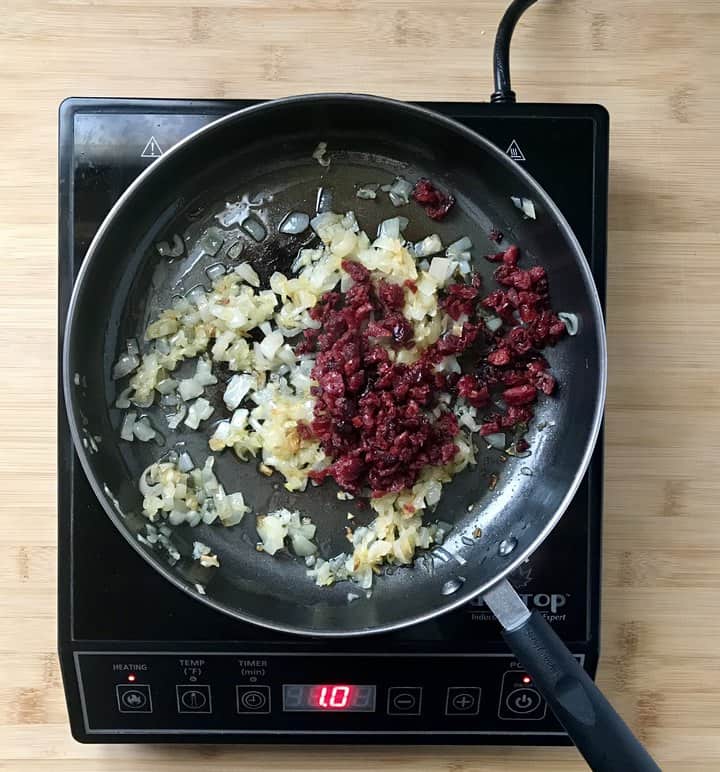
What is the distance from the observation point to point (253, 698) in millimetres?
1257

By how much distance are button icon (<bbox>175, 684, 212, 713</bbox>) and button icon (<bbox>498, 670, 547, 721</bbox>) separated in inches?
18.3

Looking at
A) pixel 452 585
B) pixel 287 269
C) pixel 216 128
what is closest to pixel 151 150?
pixel 216 128

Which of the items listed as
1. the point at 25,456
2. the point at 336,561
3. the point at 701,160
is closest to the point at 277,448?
the point at 336,561

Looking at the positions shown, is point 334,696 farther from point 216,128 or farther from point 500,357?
point 216,128

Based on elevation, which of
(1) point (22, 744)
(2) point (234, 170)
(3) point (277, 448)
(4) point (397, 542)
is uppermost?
(2) point (234, 170)

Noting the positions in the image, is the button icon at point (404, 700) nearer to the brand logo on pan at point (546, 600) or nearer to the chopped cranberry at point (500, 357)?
the brand logo on pan at point (546, 600)

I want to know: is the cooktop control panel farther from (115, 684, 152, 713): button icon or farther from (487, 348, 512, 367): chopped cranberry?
(487, 348, 512, 367): chopped cranberry

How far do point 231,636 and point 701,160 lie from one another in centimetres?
110

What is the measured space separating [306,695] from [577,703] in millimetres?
435

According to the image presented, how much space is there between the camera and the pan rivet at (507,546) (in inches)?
49.9

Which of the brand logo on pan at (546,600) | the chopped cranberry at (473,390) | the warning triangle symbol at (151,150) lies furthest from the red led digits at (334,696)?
the warning triangle symbol at (151,150)

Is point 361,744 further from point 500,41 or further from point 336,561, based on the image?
point 500,41

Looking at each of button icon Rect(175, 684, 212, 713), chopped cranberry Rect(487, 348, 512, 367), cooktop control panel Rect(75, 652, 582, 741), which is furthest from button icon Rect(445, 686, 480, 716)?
chopped cranberry Rect(487, 348, 512, 367)

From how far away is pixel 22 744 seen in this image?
133 cm
